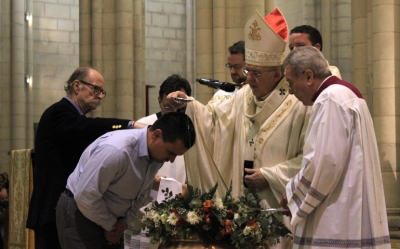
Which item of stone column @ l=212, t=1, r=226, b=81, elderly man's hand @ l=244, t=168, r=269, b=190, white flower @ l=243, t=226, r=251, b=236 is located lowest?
white flower @ l=243, t=226, r=251, b=236

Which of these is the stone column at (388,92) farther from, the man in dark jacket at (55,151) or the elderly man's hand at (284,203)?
the elderly man's hand at (284,203)

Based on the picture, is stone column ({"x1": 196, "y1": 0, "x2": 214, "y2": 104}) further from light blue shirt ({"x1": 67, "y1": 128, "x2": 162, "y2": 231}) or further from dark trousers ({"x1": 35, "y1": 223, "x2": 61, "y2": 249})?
light blue shirt ({"x1": 67, "y1": 128, "x2": 162, "y2": 231})

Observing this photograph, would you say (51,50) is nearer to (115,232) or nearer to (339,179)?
(115,232)

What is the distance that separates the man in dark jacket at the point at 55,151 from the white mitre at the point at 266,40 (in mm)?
950

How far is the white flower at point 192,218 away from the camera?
373 cm

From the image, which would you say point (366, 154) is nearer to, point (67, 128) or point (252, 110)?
point (252, 110)

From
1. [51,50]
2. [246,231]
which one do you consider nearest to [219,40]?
[246,231]

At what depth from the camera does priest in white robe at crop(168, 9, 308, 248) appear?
14.1 feet

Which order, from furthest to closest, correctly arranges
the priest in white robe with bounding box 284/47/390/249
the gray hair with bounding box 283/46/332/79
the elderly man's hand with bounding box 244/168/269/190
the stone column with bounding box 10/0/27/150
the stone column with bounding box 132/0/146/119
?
the stone column with bounding box 10/0/27/150
the stone column with bounding box 132/0/146/119
the elderly man's hand with bounding box 244/168/269/190
the gray hair with bounding box 283/46/332/79
the priest in white robe with bounding box 284/47/390/249

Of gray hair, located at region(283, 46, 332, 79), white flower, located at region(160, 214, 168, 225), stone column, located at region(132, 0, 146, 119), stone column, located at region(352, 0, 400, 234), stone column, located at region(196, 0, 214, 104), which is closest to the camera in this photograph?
gray hair, located at region(283, 46, 332, 79)

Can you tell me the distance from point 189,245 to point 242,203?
37 centimetres

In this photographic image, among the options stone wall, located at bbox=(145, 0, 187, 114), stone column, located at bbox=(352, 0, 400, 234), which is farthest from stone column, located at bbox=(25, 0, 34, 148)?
stone column, located at bbox=(352, 0, 400, 234)

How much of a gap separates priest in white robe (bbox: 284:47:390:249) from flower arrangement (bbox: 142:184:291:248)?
0.85 ft

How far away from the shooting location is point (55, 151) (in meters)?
4.62
